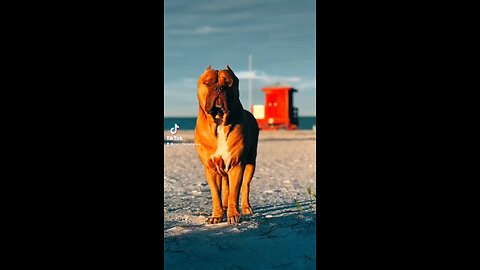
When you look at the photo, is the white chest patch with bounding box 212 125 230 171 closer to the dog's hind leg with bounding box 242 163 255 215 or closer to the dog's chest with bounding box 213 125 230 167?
the dog's chest with bounding box 213 125 230 167

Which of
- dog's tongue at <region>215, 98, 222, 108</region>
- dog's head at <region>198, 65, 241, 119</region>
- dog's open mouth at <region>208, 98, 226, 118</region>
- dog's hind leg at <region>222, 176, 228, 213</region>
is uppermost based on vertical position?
dog's head at <region>198, 65, 241, 119</region>

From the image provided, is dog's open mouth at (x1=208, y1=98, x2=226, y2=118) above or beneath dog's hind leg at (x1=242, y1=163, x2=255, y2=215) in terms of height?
above

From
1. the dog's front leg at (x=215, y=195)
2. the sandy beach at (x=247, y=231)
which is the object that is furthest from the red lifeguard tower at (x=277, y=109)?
the dog's front leg at (x=215, y=195)

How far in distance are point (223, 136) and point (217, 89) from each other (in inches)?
16.5

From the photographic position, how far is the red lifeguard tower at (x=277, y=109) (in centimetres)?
1858

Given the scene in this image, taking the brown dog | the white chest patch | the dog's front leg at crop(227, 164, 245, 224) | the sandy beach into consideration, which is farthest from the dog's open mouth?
the dog's front leg at crop(227, 164, 245, 224)

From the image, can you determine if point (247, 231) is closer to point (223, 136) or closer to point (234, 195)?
point (234, 195)

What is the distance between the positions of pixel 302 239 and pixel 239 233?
19.1 inches

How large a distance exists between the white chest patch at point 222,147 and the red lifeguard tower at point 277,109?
49.6ft

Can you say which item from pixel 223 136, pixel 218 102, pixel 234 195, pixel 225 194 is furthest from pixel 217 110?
pixel 225 194

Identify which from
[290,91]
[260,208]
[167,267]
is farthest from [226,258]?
[290,91]

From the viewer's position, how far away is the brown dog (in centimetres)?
294

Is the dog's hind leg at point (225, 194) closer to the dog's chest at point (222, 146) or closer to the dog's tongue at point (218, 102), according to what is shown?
the dog's chest at point (222, 146)
